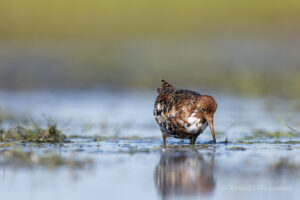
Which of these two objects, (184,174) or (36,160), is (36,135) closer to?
(36,160)

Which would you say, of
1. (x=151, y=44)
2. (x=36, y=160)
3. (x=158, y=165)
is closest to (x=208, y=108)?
(x=158, y=165)

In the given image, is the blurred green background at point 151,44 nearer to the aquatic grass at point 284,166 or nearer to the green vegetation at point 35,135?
the green vegetation at point 35,135

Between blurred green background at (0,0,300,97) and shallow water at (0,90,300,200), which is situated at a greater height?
blurred green background at (0,0,300,97)

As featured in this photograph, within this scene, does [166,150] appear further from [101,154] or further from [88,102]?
[88,102]

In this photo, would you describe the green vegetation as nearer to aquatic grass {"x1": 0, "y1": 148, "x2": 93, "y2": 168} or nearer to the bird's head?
aquatic grass {"x1": 0, "y1": 148, "x2": 93, "y2": 168}

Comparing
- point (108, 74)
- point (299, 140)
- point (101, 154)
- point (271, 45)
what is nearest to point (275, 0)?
point (271, 45)

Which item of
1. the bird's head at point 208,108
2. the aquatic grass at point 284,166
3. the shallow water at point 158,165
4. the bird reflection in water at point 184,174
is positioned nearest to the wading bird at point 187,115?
the bird's head at point 208,108

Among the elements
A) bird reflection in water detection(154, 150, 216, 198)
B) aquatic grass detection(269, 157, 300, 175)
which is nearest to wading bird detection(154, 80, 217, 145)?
bird reflection in water detection(154, 150, 216, 198)
